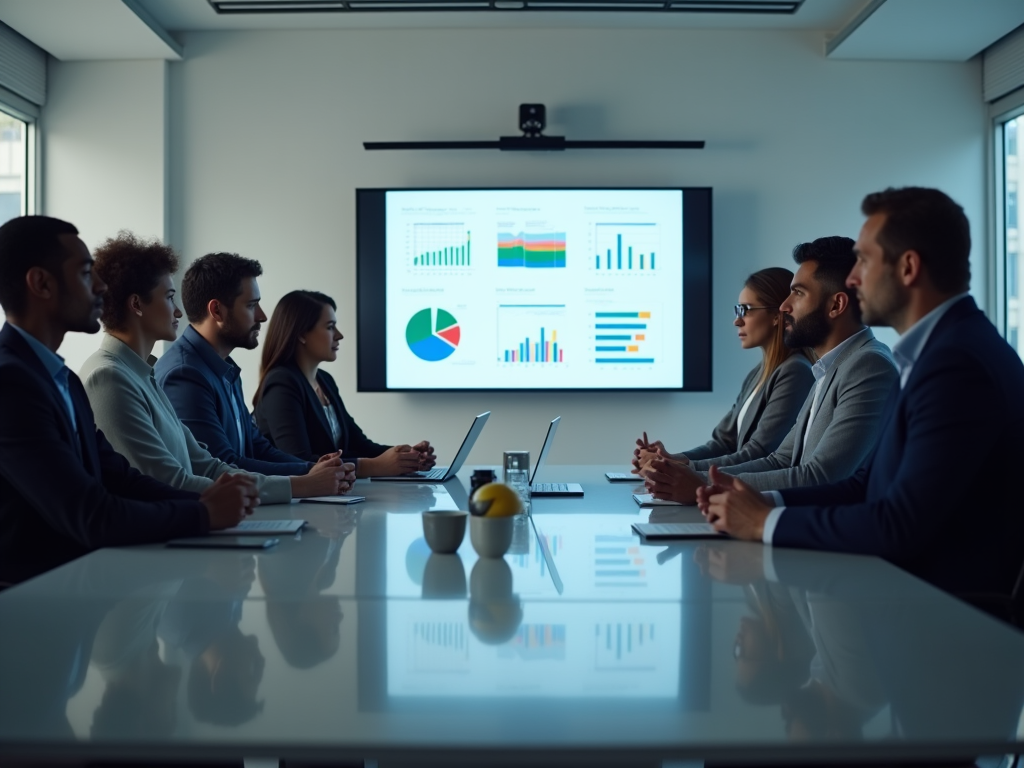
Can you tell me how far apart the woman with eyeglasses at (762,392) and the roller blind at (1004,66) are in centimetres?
246

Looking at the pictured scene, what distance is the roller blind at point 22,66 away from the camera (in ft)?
16.2

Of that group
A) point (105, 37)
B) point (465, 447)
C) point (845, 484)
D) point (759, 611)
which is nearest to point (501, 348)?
point (465, 447)

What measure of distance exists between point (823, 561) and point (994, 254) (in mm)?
4453

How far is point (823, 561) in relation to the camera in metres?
1.72

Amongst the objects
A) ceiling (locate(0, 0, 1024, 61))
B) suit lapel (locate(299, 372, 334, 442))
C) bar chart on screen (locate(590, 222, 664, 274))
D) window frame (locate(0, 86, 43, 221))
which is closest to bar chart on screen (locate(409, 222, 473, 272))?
bar chart on screen (locate(590, 222, 664, 274))

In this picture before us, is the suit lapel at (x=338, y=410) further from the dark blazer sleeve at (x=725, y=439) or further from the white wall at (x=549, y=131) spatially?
the dark blazer sleeve at (x=725, y=439)

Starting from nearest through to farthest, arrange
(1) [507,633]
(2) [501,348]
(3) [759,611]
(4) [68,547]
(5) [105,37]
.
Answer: (1) [507,633] < (3) [759,611] < (4) [68,547] < (5) [105,37] < (2) [501,348]

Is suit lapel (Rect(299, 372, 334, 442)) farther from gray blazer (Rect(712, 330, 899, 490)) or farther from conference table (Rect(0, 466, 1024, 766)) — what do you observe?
conference table (Rect(0, 466, 1024, 766))

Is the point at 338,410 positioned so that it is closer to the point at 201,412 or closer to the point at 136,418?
the point at 201,412

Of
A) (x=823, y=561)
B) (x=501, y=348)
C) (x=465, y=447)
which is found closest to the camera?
(x=823, y=561)

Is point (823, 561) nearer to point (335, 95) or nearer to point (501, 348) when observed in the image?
point (501, 348)

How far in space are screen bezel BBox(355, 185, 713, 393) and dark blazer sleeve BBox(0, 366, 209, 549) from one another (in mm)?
3506

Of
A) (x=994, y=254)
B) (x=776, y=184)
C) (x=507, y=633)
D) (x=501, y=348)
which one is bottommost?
(x=507, y=633)

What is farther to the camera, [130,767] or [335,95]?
[335,95]
